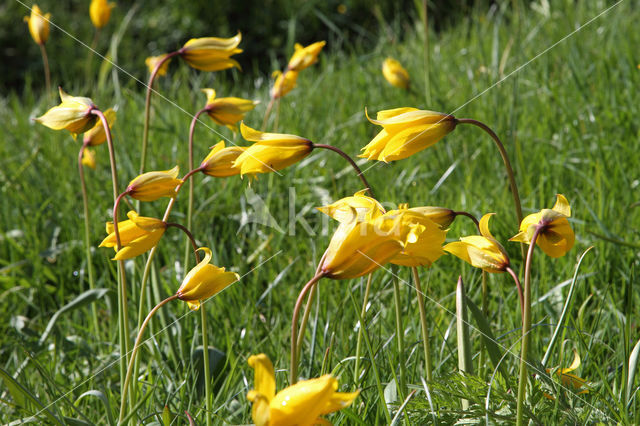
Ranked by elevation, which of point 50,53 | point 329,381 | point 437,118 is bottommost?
point 50,53

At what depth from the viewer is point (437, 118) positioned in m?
0.90

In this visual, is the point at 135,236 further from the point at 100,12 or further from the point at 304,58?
the point at 100,12

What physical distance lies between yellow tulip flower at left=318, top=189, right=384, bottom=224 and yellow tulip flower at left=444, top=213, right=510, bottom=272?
12cm

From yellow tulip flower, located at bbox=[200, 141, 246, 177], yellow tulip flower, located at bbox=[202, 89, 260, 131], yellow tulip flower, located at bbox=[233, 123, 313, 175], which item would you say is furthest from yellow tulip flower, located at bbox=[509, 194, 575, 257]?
yellow tulip flower, located at bbox=[202, 89, 260, 131]

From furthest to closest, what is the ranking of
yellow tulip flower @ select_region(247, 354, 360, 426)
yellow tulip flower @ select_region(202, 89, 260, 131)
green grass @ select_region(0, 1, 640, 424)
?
yellow tulip flower @ select_region(202, 89, 260, 131), green grass @ select_region(0, 1, 640, 424), yellow tulip flower @ select_region(247, 354, 360, 426)

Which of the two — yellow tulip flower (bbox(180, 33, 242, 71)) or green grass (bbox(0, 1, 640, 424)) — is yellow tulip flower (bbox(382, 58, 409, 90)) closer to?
green grass (bbox(0, 1, 640, 424))

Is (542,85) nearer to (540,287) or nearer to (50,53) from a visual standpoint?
(540,287)

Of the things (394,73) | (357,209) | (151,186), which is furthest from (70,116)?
(394,73)

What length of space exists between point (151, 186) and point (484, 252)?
0.50 metres

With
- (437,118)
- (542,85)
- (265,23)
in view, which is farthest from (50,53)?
(437,118)

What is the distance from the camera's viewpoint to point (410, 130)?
90 centimetres

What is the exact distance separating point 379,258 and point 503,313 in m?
0.70

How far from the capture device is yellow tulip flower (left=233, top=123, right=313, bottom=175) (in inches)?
36.9

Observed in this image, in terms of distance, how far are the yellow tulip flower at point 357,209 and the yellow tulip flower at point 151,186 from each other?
10.6 inches
